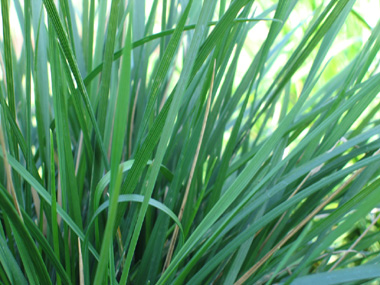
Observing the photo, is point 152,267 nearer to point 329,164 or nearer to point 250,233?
point 250,233

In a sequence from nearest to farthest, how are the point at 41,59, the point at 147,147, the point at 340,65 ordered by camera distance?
the point at 147,147 → the point at 41,59 → the point at 340,65

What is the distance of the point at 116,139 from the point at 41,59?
14.9 inches

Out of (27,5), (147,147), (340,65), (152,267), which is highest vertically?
(340,65)

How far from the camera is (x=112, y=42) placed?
42cm

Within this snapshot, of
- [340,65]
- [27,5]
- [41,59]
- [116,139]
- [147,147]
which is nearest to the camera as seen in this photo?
[116,139]

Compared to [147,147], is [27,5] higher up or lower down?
higher up

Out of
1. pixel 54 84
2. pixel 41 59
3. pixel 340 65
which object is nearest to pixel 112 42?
pixel 54 84

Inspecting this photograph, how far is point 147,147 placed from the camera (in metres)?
0.35

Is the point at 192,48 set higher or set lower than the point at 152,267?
higher

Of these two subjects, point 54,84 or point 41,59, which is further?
point 41,59

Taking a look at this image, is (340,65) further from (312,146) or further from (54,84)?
(54,84)

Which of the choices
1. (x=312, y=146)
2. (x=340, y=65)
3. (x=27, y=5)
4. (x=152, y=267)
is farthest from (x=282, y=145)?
(x=340, y=65)

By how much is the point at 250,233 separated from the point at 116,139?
209mm

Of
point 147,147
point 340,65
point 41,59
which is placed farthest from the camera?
point 340,65
